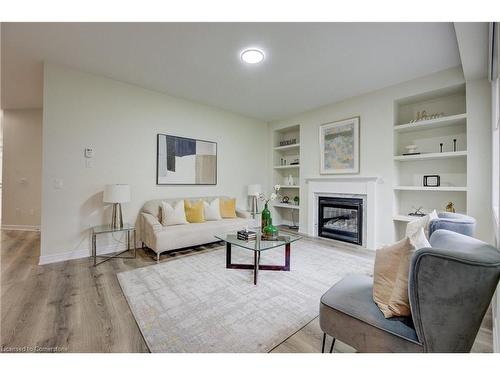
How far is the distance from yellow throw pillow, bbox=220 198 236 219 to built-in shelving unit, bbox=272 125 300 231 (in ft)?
4.79

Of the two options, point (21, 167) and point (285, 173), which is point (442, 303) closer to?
point (285, 173)

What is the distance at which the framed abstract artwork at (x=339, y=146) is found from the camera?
3.77m

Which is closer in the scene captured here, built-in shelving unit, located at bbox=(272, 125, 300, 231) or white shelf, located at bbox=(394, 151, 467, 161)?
white shelf, located at bbox=(394, 151, 467, 161)

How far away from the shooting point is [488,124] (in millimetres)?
2529

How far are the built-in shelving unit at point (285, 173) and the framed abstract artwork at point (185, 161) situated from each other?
1701 mm

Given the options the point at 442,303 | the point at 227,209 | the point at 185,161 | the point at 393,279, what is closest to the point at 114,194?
the point at 185,161

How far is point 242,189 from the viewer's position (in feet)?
16.2

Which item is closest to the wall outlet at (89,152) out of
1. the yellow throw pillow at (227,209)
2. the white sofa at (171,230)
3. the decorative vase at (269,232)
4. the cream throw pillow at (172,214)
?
the white sofa at (171,230)

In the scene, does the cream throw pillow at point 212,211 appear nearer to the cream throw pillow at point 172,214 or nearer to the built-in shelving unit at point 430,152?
the cream throw pillow at point 172,214

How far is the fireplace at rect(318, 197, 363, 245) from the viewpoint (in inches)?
145

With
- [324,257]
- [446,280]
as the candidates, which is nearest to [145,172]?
[324,257]

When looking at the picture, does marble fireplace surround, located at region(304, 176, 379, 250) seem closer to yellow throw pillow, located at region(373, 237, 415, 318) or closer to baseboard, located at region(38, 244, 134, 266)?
yellow throw pillow, located at region(373, 237, 415, 318)

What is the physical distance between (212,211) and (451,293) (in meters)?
3.35

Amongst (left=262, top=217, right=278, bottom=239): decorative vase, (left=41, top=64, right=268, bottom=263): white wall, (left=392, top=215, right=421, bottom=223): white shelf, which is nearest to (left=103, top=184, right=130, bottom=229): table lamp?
(left=41, top=64, right=268, bottom=263): white wall
